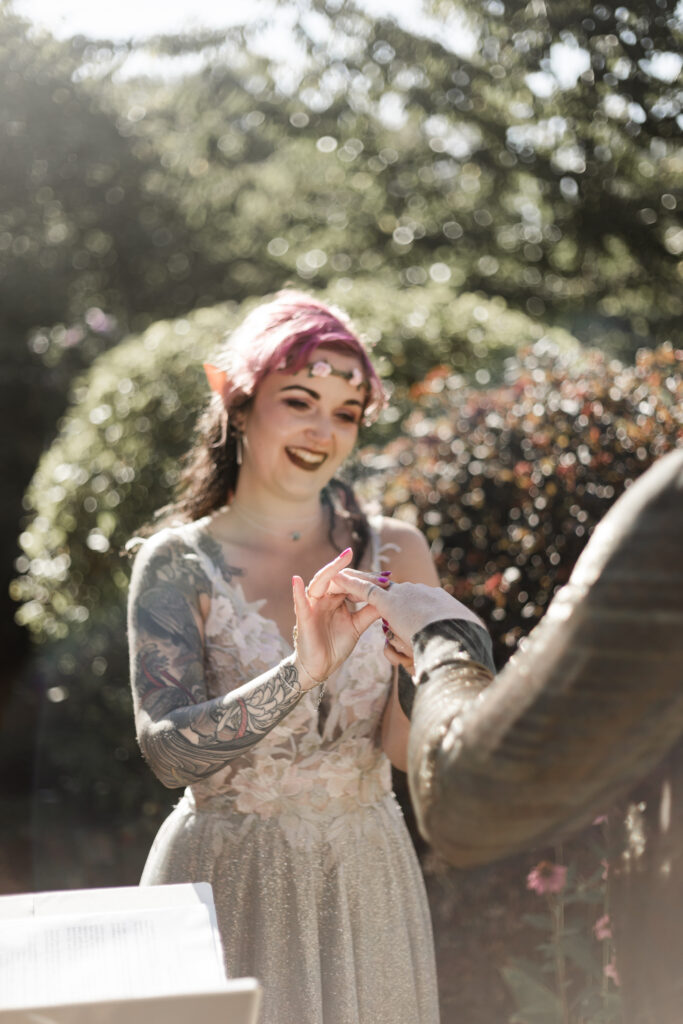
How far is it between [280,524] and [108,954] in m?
1.27

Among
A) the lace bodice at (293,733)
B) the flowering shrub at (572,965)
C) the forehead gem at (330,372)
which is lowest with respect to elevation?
the flowering shrub at (572,965)

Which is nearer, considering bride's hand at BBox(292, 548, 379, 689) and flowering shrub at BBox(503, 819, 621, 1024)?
bride's hand at BBox(292, 548, 379, 689)

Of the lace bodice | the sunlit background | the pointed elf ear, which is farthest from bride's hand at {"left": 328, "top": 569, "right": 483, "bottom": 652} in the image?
the sunlit background

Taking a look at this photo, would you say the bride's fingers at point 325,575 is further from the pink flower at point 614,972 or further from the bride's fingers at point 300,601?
the pink flower at point 614,972

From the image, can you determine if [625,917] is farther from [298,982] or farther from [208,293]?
[208,293]

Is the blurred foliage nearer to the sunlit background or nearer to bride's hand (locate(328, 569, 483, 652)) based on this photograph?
the sunlit background

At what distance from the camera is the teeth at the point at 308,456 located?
2.27 meters

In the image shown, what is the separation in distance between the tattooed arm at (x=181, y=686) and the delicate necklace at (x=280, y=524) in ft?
0.70

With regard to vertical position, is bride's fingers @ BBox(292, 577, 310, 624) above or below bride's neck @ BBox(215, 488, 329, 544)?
below

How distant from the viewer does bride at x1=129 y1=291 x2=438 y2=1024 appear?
1911 mm

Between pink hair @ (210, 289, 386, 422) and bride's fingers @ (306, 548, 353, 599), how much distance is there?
0.72 m

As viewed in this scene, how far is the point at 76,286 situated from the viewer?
30.6 feet

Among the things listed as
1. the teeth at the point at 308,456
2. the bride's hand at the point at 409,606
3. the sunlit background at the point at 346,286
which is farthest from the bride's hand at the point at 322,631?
the sunlit background at the point at 346,286

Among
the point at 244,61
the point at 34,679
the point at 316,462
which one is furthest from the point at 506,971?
the point at 244,61
